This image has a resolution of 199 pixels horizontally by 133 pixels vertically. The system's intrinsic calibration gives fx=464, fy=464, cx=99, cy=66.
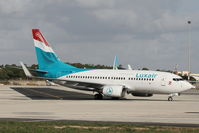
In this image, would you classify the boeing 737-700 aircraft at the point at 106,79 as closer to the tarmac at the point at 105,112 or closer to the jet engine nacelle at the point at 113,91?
the jet engine nacelle at the point at 113,91

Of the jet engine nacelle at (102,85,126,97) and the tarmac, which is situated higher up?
the jet engine nacelle at (102,85,126,97)

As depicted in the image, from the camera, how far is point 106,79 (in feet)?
178

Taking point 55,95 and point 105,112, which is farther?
point 55,95

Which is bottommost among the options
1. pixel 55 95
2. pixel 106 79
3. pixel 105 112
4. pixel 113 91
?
pixel 105 112

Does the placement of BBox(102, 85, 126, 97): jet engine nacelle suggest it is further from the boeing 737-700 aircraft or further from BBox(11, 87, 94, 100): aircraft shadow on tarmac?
BBox(11, 87, 94, 100): aircraft shadow on tarmac

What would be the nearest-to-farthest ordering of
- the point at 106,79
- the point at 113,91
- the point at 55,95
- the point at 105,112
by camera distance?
the point at 105,112 → the point at 113,91 → the point at 106,79 → the point at 55,95

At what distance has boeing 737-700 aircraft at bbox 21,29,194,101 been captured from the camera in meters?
51.8

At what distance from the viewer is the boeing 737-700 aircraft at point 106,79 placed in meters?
51.8

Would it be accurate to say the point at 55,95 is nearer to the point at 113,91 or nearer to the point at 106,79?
the point at 106,79

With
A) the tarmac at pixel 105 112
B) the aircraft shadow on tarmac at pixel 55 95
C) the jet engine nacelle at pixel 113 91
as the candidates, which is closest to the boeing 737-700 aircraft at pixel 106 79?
the jet engine nacelle at pixel 113 91

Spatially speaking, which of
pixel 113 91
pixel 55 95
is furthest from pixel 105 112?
pixel 55 95

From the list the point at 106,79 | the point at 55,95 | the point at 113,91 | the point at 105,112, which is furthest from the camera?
the point at 55,95

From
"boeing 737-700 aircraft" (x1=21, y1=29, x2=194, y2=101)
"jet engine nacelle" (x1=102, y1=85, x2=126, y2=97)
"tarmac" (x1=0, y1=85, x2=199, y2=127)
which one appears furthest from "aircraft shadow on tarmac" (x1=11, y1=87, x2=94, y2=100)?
"tarmac" (x1=0, y1=85, x2=199, y2=127)

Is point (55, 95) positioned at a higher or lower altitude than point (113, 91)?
lower
